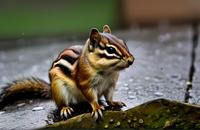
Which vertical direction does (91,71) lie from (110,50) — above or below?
below

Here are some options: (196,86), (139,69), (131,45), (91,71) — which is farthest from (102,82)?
(131,45)

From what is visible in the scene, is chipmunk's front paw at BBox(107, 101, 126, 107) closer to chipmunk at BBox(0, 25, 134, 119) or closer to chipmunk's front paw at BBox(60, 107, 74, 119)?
chipmunk at BBox(0, 25, 134, 119)

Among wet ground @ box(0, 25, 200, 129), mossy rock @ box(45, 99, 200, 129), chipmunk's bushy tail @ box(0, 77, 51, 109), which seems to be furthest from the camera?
chipmunk's bushy tail @ box(0, 77, 51, 109)

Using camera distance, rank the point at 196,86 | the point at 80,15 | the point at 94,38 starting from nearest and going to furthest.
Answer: the point at 94,38, the point at 196,86, the point at 80,15

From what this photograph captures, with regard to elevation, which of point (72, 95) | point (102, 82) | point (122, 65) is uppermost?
point (122, 65)

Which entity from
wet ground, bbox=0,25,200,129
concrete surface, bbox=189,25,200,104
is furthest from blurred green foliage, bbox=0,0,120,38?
concrete surface, bbox=189,25,200,104

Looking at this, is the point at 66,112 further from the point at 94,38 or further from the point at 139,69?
the point at 139,69

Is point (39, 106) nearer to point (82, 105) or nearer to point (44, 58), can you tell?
point (82, 105)
